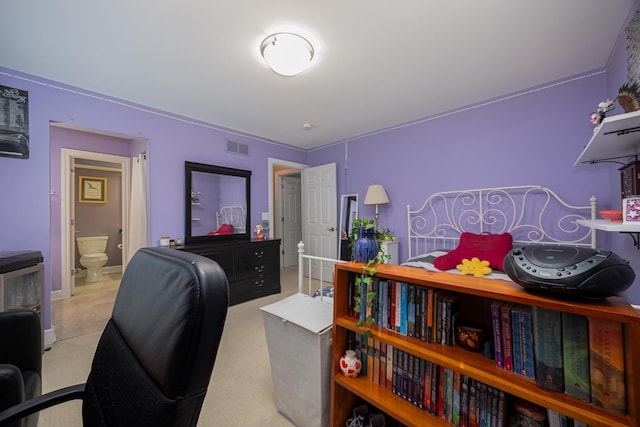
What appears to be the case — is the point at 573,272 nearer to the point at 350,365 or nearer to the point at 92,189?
the point at 350,365

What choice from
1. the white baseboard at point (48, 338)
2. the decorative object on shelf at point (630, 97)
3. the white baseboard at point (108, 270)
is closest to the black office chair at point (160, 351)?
the decorative object on shelf at point (630, 97)

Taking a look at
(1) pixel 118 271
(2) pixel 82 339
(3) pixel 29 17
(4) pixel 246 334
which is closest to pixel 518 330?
(4) pixel 246 334

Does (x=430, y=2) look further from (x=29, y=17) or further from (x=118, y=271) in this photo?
(x=118, y=271)

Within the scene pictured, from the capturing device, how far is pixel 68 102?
240 cm

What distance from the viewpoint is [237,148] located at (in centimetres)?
371

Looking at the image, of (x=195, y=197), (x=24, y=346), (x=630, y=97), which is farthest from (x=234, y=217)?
(x=630, y=97)

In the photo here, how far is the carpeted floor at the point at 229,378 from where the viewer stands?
146cm

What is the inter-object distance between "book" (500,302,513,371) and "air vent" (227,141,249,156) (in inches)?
143

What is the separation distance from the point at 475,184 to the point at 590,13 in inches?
62.8

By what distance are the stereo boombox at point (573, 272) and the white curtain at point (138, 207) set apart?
357 cm

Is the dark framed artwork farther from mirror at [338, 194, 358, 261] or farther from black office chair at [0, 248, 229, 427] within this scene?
mirror at [338, 194, 358, 261]

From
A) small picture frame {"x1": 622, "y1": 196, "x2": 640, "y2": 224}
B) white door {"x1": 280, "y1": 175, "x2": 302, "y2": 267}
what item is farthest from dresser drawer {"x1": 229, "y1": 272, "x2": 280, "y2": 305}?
small picture frame {"x1": 622, "y1": 196, "x2": 640, "y2": 224}

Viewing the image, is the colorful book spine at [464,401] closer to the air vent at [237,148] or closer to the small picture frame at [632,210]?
the small picture frame at [632,210]

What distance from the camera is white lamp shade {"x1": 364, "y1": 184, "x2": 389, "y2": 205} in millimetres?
3455
